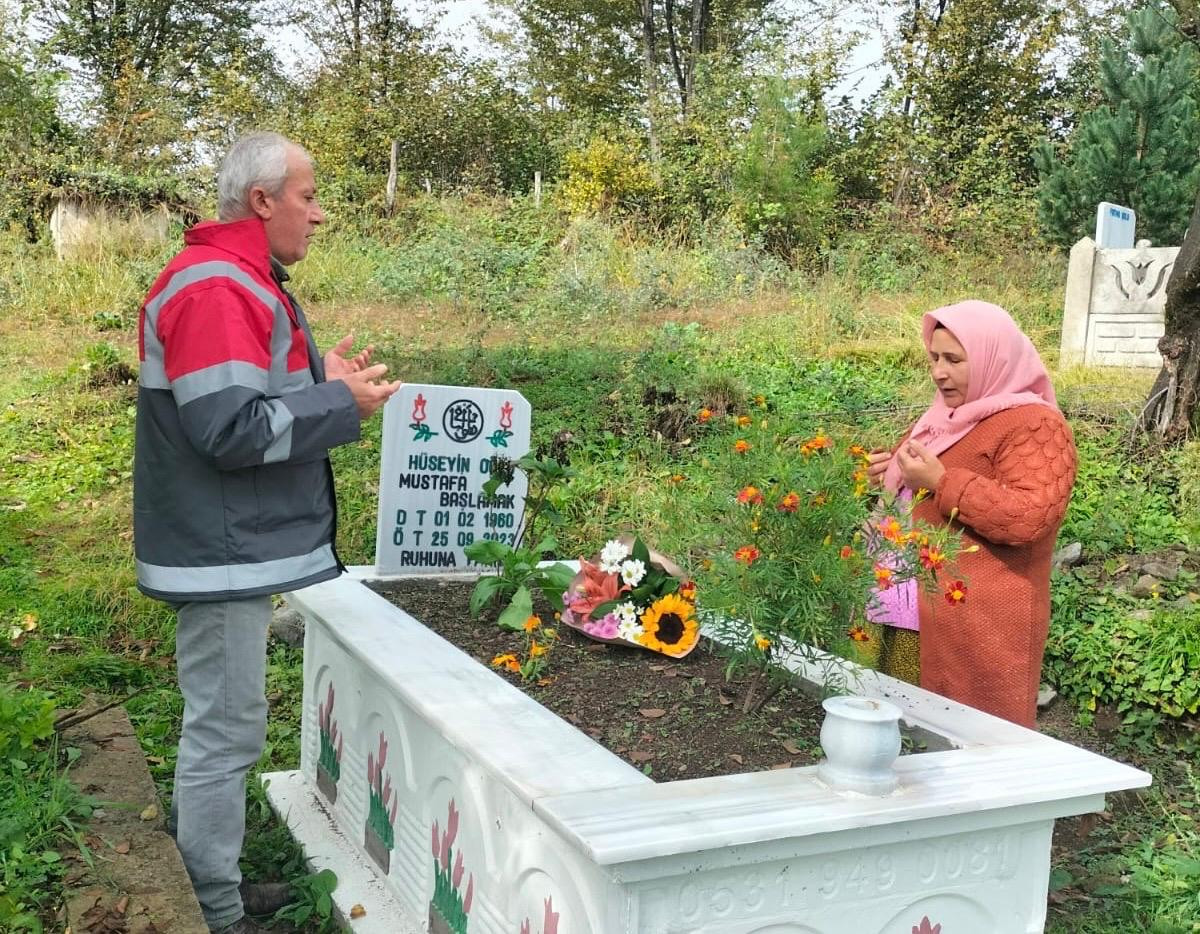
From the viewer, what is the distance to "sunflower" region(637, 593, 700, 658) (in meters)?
2.91

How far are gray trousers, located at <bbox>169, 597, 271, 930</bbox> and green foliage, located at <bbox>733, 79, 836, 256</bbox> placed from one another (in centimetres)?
1274

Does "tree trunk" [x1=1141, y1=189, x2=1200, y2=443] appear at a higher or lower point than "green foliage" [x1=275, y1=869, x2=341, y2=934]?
higher

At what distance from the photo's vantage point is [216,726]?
8.35ft

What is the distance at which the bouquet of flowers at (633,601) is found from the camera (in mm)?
2912

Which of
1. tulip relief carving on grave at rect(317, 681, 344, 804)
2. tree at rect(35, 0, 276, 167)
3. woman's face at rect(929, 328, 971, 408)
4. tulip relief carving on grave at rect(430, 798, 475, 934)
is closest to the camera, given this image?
tulip relief carving on grave at rect(430, 798, 475, 934)

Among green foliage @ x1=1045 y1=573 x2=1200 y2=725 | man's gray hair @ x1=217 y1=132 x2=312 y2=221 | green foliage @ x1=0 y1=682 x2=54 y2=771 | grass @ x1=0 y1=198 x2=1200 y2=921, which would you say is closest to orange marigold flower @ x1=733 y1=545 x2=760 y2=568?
grass @ x1=0 y1=198 x2=1200 y2=921

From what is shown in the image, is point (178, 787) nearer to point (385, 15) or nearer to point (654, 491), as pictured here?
point (654, 491)

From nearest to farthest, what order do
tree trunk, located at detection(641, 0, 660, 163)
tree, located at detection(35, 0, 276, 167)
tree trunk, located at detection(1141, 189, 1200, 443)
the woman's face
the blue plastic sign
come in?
the woman's face < tree trunk, located at detection(1141, 189, 1200, 443) < the blue plastic sign < tree, located at detection(35, 0, 276, 167) < tree trunk, located at detection(641, 0, 660, 163)

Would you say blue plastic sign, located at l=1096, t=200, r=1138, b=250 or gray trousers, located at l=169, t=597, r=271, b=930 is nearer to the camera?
gray trousers, located at l=169, t=597, r=271, b=930

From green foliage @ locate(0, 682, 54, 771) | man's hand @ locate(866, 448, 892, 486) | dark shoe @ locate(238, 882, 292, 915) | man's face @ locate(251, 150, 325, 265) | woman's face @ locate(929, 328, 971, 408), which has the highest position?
man's face @ locate(251, 150, 325, 265)

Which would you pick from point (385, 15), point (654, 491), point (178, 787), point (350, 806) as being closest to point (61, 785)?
point (178, 787)

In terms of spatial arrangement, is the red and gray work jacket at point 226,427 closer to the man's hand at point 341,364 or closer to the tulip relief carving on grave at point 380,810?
the man's hand at point 341,364

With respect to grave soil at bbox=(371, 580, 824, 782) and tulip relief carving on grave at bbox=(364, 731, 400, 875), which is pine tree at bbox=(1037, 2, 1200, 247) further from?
tulip relief carving on grave at bbox=(364, 731, 400, 875)

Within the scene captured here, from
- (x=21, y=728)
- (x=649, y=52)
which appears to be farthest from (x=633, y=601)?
(x=649, y=52)
